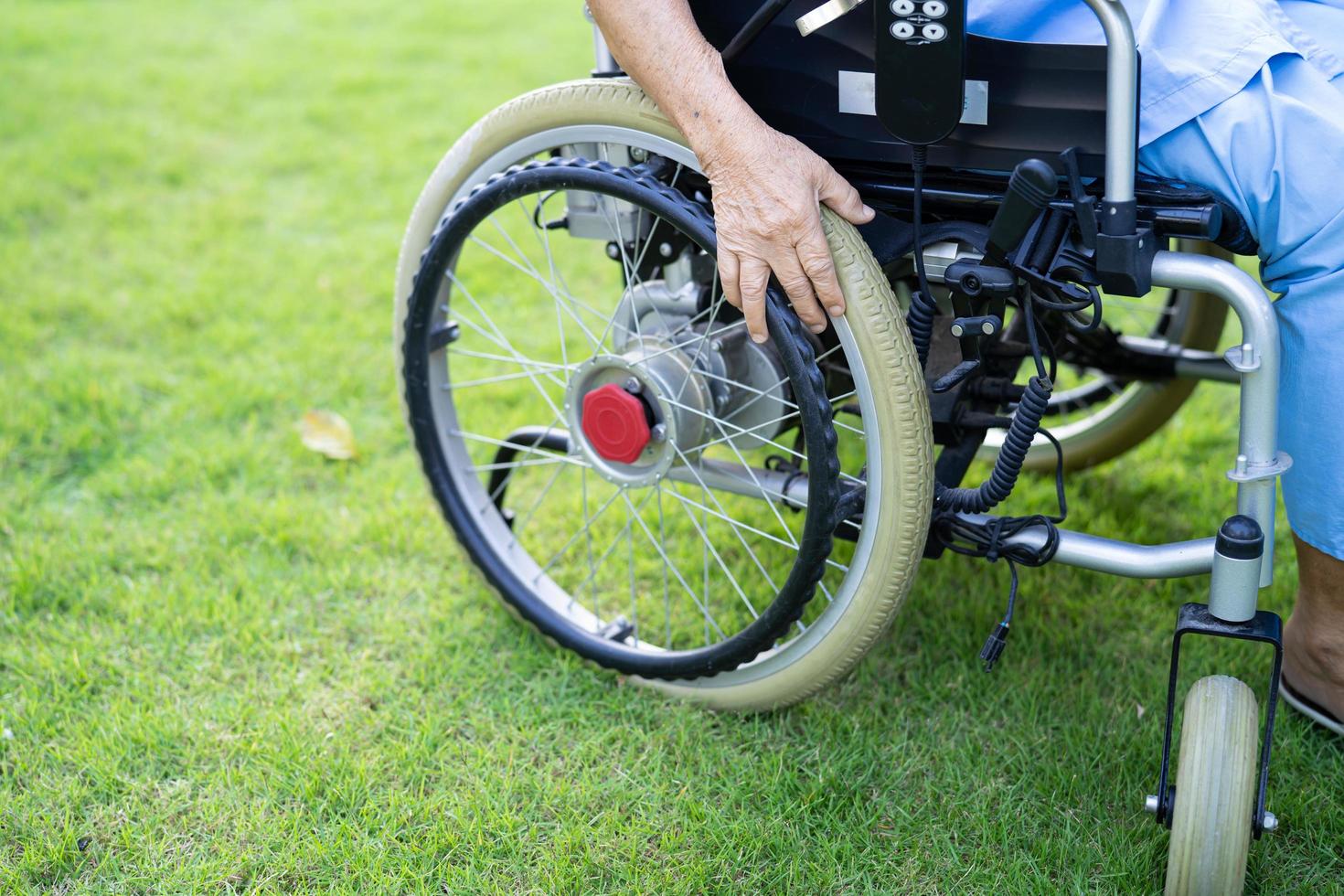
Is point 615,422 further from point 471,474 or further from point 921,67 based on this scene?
point 921,67

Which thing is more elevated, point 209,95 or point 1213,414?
point 209,95

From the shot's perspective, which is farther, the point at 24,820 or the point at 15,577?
the point at 15,577

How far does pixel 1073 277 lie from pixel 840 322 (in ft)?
0.83

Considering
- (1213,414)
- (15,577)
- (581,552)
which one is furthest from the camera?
(1213,414)

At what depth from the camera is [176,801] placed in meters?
1.52

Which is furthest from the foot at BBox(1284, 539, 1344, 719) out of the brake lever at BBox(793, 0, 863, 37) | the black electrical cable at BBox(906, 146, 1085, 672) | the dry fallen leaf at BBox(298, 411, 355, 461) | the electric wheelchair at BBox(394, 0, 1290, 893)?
the dry fallen leaf at BBox(298, 411, 355, 461)

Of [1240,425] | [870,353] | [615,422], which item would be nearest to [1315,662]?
[1240,425]

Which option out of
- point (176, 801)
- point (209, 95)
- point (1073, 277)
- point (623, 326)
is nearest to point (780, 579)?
point (623, 326)

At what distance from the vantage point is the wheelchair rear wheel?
1.35m

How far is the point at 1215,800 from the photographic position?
1.23 m

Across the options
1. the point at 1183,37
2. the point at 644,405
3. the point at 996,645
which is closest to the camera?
the point at 1183,37

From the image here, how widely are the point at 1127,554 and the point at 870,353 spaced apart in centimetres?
37

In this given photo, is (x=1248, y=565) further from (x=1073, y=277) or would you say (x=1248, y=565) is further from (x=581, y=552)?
(x=581, y=552)

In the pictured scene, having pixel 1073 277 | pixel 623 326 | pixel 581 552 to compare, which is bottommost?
pixel 581 552
